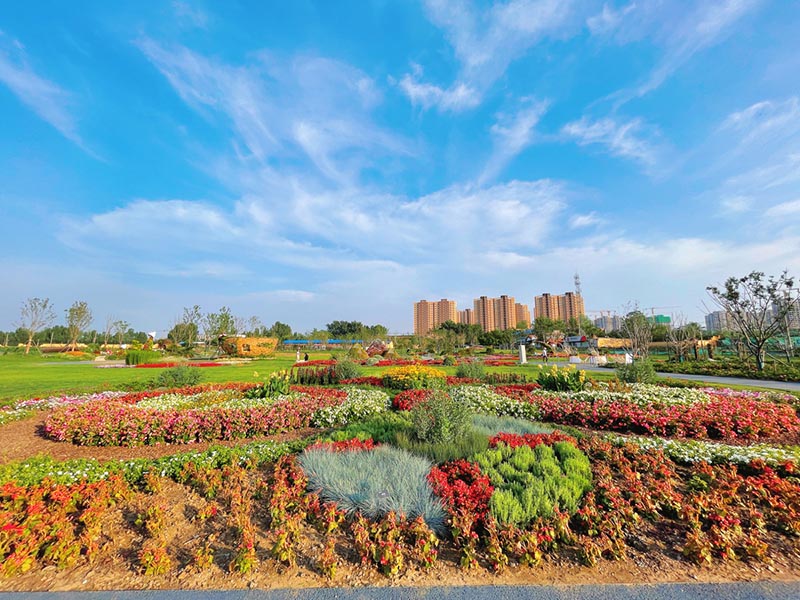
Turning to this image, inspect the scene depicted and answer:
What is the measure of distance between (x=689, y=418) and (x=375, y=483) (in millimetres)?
5952

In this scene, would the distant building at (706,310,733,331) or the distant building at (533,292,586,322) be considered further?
the distant building at (533,292,586,322)

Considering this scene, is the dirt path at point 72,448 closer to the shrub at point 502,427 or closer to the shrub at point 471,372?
the shrub at point 502,427

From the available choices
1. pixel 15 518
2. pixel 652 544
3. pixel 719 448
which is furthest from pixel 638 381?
pixel 15 518

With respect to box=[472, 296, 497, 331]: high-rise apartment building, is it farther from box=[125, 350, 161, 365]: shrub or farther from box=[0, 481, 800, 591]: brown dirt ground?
box=[0, 481, 800, 591]: brown dirt ground

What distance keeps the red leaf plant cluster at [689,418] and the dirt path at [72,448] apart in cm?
494

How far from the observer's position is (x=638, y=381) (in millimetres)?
10688

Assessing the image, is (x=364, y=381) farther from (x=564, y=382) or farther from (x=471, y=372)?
(x=564, y=382)

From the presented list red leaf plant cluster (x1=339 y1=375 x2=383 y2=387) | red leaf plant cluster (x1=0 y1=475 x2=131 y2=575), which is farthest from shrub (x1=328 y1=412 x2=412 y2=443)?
red leaf plant cluster (x1=339 y1=375 x2=383 y2=387)

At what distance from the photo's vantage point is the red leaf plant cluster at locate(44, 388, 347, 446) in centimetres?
612

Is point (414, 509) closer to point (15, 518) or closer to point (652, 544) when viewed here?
point (652, 544)

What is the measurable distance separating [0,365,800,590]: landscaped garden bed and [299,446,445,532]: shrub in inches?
0.6

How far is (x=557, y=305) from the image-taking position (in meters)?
91.9

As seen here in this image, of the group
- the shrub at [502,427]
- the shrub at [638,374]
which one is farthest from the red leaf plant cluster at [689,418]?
the shrub at [638,374]

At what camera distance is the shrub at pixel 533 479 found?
3188 mm
